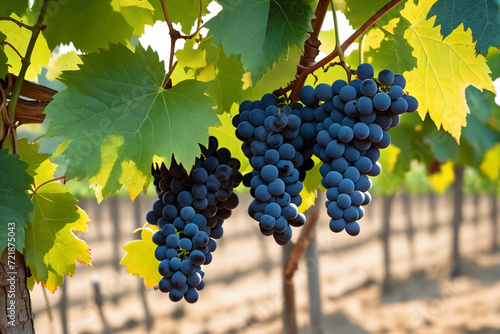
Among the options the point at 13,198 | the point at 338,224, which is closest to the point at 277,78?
the point at 338,224

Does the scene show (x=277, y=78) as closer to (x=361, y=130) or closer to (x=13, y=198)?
(x=361, y=130)

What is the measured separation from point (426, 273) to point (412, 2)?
781 cm

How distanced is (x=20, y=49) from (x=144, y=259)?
1.92ft

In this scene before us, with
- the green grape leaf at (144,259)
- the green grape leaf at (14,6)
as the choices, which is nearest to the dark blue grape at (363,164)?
the green grape leaf at (144,259)

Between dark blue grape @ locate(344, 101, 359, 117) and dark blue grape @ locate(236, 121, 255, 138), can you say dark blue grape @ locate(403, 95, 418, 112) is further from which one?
dark blue grape @ locate(236, 121, 255, 138)

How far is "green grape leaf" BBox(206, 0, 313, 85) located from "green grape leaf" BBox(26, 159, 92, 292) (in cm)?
39

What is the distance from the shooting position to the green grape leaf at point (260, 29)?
2.53 ft

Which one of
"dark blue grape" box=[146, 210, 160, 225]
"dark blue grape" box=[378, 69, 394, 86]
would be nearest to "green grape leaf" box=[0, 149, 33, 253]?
"dark blue grape" box=[146, 210, 160, 225]

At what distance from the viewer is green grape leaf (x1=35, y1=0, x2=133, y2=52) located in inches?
39.9

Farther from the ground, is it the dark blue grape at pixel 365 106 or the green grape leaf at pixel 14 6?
the green grape leaf at pixel 14 6

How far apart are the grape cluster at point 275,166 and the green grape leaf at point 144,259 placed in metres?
0.33

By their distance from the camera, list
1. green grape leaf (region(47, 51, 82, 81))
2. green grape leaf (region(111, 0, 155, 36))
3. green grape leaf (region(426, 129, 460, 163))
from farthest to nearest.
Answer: green grape leaf (region(426, 129, 460, 163)) < green grape leaf (region(47, 51, 82, 81)) < green grape leaf (region(111, 0, 155, 36))

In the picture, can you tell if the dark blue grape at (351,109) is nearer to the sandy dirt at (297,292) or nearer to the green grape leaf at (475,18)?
the green grape leaf at (475,18)

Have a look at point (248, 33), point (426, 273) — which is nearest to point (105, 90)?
point (248, 33)
